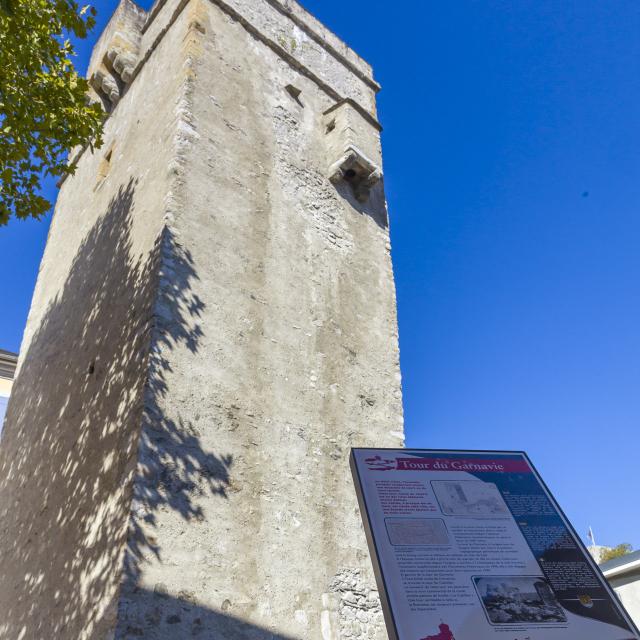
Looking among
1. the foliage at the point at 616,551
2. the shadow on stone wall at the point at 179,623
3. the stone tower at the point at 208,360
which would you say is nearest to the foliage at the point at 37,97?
the stone tower at the point at 208,360

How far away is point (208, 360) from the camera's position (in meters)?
5.05

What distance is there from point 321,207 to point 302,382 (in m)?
2.39

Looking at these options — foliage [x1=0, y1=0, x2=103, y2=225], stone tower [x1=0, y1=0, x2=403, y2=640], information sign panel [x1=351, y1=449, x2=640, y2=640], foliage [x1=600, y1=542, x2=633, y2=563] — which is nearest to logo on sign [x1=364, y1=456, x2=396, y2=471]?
information sign panel [x1=351, y1=449, x2=640, y2=640]

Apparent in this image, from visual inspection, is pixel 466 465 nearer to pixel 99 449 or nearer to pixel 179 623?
pixel 179 623

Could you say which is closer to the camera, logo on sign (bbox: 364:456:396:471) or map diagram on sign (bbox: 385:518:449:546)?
map diagram on sign (bbox: 385:518:449:546)

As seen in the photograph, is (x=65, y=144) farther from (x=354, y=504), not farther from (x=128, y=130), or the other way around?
(x=354, y=504)

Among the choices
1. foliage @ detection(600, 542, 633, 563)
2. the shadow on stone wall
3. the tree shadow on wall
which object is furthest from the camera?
foliage @ detection(600, 542, 633, 563)

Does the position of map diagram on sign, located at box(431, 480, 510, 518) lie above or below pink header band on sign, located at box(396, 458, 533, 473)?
below

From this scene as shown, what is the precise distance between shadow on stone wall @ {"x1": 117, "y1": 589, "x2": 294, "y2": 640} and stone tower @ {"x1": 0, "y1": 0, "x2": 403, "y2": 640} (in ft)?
0.05

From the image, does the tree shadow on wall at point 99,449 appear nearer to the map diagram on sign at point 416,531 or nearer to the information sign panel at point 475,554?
the information sign panel at point 475,554

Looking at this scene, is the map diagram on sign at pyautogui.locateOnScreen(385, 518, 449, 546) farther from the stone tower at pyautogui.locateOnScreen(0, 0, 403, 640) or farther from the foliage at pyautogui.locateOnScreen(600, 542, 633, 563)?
the foliage at pyautogui.locateOnScreen(600, 542, 633, 563)

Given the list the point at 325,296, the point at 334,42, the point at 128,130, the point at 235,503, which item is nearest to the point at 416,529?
the point at 235,503

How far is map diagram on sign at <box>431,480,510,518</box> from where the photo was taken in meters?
3.01

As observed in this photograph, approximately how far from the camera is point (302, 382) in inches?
224
